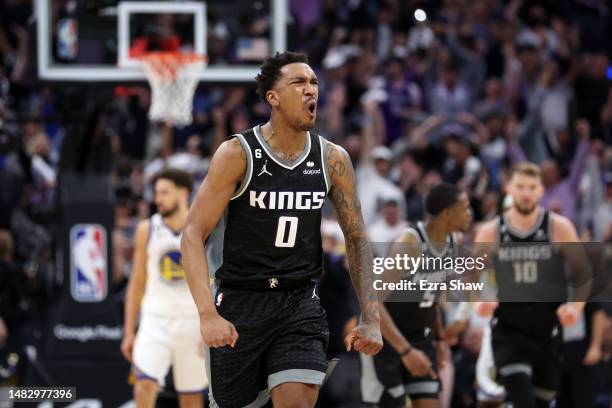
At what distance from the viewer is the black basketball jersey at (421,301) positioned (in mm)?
8164

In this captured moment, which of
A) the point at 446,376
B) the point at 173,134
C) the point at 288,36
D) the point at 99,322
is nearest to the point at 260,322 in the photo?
the point at 446,376

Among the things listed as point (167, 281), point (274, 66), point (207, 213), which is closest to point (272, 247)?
point (207, 213)

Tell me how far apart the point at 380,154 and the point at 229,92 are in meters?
2.86

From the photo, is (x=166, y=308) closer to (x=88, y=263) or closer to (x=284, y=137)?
(x=88, y=263)

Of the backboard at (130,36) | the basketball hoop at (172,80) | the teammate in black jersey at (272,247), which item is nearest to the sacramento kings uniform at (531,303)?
the teammate in black jersey at (272,247)

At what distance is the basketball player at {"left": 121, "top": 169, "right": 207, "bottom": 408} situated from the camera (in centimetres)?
927

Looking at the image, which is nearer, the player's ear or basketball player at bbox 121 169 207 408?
the player's ear

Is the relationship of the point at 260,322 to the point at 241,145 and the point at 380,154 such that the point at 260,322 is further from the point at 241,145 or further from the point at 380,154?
the point at 380,154

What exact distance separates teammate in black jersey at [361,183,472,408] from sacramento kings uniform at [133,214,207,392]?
5.05 ft

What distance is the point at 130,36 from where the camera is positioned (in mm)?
11945

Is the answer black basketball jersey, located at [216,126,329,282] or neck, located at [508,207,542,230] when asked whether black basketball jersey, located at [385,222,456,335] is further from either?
black basketball jersey, located at [216,126,329,282]

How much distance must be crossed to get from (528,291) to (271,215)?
3327mm

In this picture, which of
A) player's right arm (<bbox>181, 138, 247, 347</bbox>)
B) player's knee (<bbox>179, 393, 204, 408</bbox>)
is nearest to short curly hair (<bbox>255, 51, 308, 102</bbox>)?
player's right arm (<bbox>181, 138, 247, 347</bbox>)

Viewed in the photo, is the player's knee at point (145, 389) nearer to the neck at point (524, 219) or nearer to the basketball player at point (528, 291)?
the basketball player at point (528, 291)
